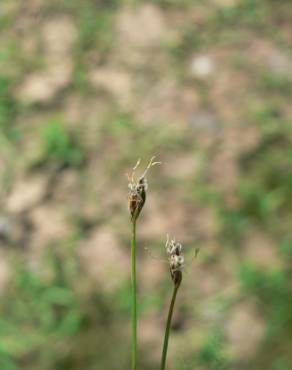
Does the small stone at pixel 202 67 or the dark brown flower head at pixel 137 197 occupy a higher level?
the small stone at pixel 202 67

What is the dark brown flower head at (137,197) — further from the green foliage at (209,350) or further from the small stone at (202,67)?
the small stone at (202,67)

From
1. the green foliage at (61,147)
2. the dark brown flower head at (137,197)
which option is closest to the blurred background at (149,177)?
the green foliage at (61,147)

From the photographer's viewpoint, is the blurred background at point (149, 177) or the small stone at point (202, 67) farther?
the small stone at point (202, 67)

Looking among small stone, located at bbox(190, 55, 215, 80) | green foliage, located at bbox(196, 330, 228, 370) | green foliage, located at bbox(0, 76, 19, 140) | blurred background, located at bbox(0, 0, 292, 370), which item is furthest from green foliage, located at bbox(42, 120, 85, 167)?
green foliage, located at bbox(196, 330, 228, 370)

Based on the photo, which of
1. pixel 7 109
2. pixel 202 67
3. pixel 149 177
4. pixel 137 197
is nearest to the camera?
pixel 137 197

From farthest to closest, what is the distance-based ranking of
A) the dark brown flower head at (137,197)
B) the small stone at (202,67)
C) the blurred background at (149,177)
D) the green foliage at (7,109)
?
the small stone at (202,67) < the green foliage at (7,109) < the blurred background at (149,177) < the dark brown flower head at (137,197)

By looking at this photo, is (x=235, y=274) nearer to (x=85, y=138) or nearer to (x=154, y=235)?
(x=154, y=235)

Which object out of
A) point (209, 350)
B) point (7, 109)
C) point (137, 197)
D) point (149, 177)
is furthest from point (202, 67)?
point (137, 197)

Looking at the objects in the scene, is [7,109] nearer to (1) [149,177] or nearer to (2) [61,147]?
(2) [61,147]

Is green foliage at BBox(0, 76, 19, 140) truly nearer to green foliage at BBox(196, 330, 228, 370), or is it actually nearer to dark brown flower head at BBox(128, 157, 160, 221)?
green foliage at BBox(196, 330, 228, 370)
